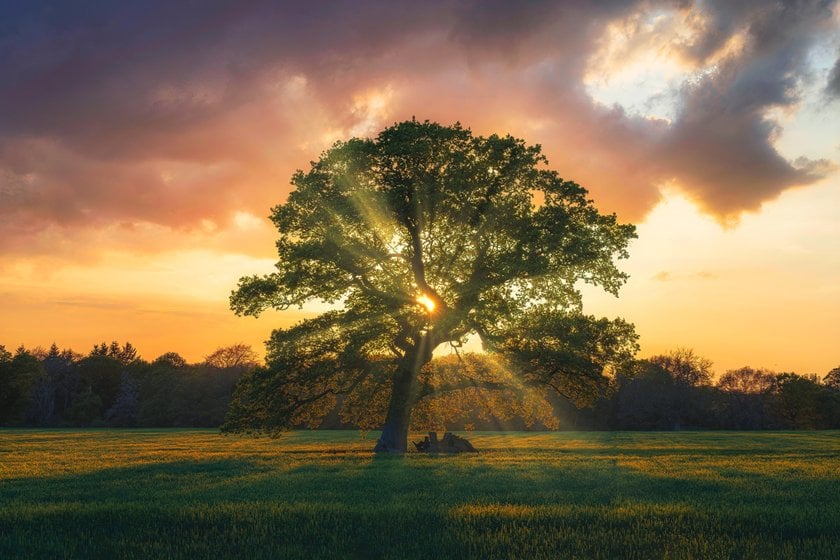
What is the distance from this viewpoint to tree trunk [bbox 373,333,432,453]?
33.2 m

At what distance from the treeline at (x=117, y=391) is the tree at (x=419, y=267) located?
2882 inches

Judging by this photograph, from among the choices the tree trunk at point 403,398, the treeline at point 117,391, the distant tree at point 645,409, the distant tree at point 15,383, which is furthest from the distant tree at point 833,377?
the distant tree at point 15,383

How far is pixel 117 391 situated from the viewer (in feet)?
471

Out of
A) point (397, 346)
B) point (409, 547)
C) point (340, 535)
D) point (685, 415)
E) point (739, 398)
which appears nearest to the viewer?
point (409, 547)

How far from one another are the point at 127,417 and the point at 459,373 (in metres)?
111

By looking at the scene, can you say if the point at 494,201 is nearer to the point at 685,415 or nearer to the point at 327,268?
the point at 327,268

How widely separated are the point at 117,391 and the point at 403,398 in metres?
131

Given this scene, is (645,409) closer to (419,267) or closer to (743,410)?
(743,410)

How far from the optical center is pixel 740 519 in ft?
40.5

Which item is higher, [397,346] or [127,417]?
[397,346]

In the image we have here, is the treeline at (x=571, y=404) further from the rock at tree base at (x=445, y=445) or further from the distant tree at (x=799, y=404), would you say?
the rock at tree base at (x=445, y=445)

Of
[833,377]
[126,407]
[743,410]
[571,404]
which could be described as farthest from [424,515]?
[833,377]

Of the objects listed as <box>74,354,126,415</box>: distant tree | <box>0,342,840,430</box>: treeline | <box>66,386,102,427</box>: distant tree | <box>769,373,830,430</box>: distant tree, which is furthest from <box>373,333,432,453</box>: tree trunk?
<box>74,354,126,415</box>: distant tree

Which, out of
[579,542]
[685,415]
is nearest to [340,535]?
[579,542]
